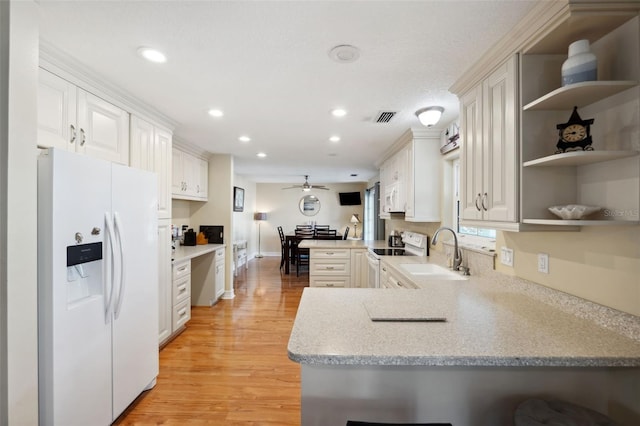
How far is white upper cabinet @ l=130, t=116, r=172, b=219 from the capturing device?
2.44 meters

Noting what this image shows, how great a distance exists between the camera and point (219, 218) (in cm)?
445

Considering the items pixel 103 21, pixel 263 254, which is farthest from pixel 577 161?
pixel 263 254

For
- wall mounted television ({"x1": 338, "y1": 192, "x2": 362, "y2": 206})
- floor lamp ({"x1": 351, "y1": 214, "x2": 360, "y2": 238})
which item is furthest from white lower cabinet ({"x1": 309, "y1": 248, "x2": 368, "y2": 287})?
wall mounted television ({"x1": 338, "y1": 192, "x2": 362, "y2": 206})

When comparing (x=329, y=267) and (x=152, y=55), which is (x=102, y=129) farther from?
(x=329, y=267)

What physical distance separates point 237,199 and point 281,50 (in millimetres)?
5408

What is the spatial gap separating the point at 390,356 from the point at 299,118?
2.30m

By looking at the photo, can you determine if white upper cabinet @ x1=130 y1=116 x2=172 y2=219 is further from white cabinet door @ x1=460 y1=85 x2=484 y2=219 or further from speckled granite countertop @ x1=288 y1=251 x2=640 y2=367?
white cabinet door @ x1=460 y1=85 x2=484 y2=219

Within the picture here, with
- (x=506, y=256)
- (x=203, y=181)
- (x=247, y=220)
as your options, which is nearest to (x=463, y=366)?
(x=506, y=256)

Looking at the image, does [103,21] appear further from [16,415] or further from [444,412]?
[444,412]

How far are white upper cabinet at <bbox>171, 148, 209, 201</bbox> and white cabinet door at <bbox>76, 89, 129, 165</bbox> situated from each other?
47.3 inches

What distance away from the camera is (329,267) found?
4.39 m

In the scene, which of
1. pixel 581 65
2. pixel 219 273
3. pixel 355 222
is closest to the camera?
pixel 581 65

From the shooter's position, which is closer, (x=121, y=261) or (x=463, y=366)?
(x=463, y=366)

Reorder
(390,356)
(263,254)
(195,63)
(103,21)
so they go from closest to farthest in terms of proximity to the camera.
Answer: (390,356) → (103,21) → (195,63) → (263,254)
